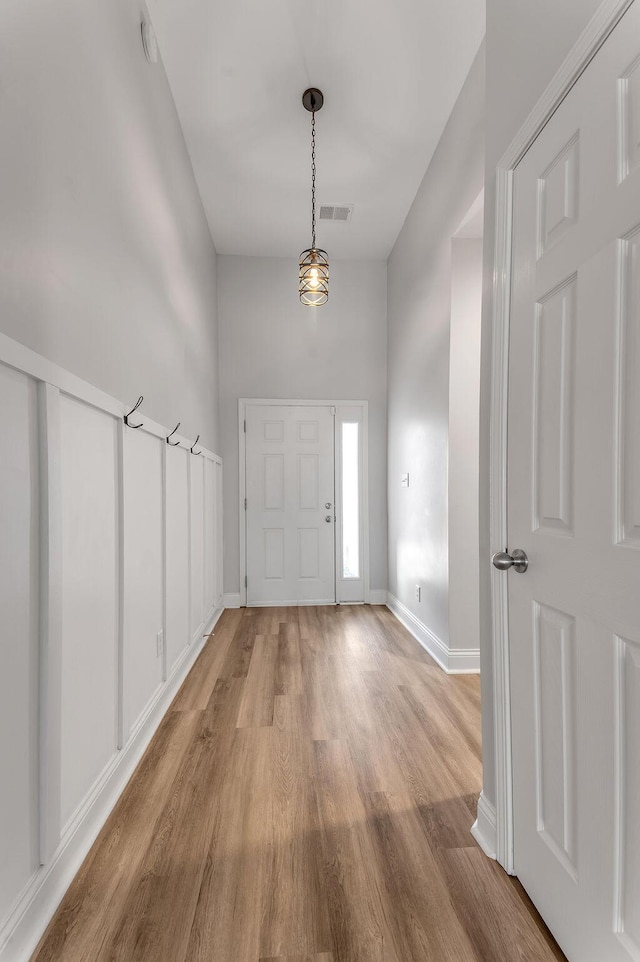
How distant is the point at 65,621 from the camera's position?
1410 mm

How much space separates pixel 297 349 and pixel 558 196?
12.6 ft

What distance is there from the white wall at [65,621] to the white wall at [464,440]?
1745 millimetres

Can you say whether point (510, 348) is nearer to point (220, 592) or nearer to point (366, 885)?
point (366, 885)

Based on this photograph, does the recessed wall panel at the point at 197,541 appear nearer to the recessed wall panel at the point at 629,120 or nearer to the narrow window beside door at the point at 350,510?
the narrow window beside door at the point at 350,510

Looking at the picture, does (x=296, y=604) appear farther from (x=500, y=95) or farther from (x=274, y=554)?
(x=500, y=95)

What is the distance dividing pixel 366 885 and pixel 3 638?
1.16 metres

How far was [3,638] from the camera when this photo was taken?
1.10m

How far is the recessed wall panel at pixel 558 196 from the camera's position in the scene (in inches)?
44.5

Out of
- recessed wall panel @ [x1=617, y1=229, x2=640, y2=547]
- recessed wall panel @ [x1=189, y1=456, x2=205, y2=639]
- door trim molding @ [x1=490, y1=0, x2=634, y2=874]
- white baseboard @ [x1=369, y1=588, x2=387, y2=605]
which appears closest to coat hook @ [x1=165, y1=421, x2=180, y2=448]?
recessed wall panel @ [x1=189, y1=456, x2=205, y2=639]

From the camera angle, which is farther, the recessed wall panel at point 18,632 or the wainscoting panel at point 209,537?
the wainscoting panel at point 209,537

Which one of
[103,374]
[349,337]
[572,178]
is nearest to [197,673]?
[103,374]

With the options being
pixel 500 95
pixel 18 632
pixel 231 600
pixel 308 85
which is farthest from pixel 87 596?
pixel 231 600

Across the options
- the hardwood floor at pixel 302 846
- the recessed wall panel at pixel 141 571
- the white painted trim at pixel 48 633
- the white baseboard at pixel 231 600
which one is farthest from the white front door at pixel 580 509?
the white baseboard at pixel 231 600

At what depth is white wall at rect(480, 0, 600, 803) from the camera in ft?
4.01
